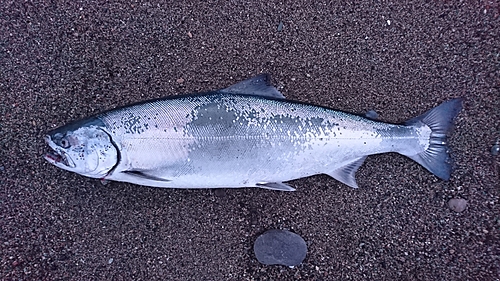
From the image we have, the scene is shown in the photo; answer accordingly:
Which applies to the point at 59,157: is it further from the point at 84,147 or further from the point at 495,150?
the point at 495,150

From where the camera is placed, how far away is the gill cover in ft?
7.15

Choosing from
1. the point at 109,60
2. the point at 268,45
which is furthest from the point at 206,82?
the point at 109,60

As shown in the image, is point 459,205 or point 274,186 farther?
point 459,205

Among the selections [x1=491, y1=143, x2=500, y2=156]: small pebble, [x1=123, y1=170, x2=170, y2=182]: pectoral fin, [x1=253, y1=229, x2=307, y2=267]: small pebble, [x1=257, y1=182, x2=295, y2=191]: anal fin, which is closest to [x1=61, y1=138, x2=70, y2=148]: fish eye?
[x1=123, y1=170, x2=170, y2=182]: pectoral fin

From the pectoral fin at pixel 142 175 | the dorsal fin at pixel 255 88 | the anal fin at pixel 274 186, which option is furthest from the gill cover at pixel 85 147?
the anal fin at pixel 274 186

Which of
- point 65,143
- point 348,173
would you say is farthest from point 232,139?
point 65,143

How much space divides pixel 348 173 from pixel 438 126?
709 mm

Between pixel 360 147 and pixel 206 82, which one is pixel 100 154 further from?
pixel 360 147

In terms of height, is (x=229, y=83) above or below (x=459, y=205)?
above

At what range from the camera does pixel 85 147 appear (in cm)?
218

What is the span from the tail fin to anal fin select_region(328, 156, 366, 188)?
39 cm

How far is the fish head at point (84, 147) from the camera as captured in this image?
218cm

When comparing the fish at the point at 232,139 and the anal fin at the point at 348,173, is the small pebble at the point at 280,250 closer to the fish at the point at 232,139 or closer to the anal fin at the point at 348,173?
the fish at the point at 232,139

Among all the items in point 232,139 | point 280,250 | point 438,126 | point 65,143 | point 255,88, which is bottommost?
point 280,250
